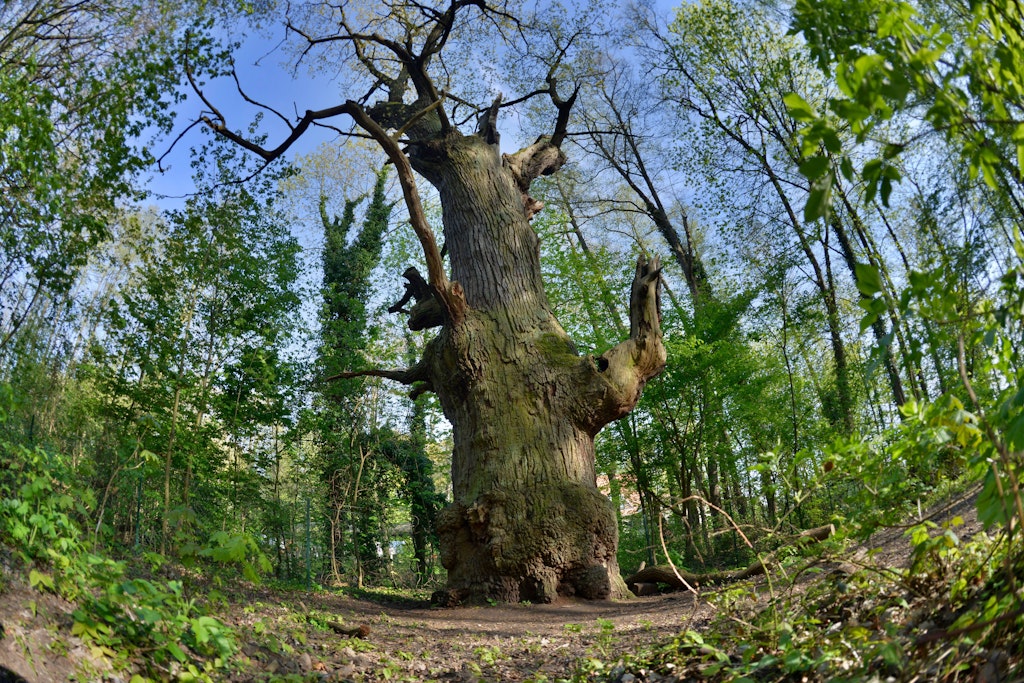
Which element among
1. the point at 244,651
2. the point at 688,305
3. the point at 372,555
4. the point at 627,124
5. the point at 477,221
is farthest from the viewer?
the point at 627,124

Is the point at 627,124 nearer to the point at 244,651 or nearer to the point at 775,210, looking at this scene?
the point at 775,210

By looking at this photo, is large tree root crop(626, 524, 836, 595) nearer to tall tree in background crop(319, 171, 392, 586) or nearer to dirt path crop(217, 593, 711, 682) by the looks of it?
dirt path crop(217, 593, 711, 682)

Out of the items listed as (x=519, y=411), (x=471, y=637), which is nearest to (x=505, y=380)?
(x=519, y=411)

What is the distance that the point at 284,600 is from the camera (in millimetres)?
6301

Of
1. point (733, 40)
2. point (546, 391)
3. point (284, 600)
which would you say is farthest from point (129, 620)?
point (733, 40)

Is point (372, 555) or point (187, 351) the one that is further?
point (372, 555)

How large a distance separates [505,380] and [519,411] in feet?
1.23

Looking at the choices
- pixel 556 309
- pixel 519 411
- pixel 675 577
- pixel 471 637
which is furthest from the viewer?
pixel 556 309

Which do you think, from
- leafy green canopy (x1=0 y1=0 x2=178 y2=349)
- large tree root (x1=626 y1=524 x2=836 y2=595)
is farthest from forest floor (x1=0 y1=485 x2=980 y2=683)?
leafy green canopy (x1=0 y1=0 x2=178 y2=349)

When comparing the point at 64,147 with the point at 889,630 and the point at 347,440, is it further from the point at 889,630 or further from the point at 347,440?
the point at 889,630

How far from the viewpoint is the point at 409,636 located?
5.18 metres

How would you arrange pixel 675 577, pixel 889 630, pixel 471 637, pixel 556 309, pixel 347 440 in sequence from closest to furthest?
pixel 889 630
pixel 471 637
pixel 675 577
pixel 347 440
pixel 556 309

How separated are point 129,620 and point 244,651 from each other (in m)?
0.60

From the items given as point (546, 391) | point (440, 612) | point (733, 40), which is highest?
point (733, 40)
